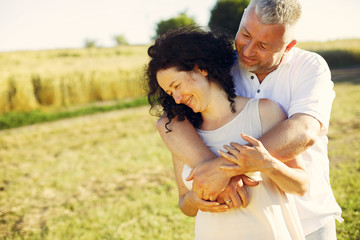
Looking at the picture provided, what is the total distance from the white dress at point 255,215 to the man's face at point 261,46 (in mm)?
396

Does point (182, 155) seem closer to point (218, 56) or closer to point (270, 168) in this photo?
point (270, 168)

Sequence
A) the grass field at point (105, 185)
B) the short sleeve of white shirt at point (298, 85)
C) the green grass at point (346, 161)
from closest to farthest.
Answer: the short sleeve of white shirt at point (298, 85)
the green grass at point (346, 161)
the grass field at point (105, 185)

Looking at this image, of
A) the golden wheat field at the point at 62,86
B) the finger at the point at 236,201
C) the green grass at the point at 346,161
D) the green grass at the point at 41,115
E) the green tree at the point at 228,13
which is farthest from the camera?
the green tree at the point at 228,13

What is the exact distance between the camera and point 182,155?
2.01 m

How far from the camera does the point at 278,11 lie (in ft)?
6.97

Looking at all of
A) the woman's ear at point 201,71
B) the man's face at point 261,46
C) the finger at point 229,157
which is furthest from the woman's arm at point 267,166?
the man's face at point 261,46

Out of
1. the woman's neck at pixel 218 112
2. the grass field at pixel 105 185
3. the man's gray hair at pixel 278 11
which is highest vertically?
the man's gray hair at pixel 278 11

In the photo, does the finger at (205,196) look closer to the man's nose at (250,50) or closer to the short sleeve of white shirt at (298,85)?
the short sleeve of white shirt at (298,85)

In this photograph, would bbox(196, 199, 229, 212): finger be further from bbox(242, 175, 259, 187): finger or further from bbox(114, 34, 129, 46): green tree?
bbox(114, 34, 129, 46): green tree

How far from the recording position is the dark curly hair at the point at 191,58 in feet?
6.73

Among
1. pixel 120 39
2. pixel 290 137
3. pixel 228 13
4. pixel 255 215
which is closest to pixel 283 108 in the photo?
pixel 290 137

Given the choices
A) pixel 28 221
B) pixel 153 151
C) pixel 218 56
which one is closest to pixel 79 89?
pixel 153 151

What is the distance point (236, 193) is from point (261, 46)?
1.09m

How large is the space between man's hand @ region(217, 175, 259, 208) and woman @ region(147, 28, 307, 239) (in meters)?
0.02
